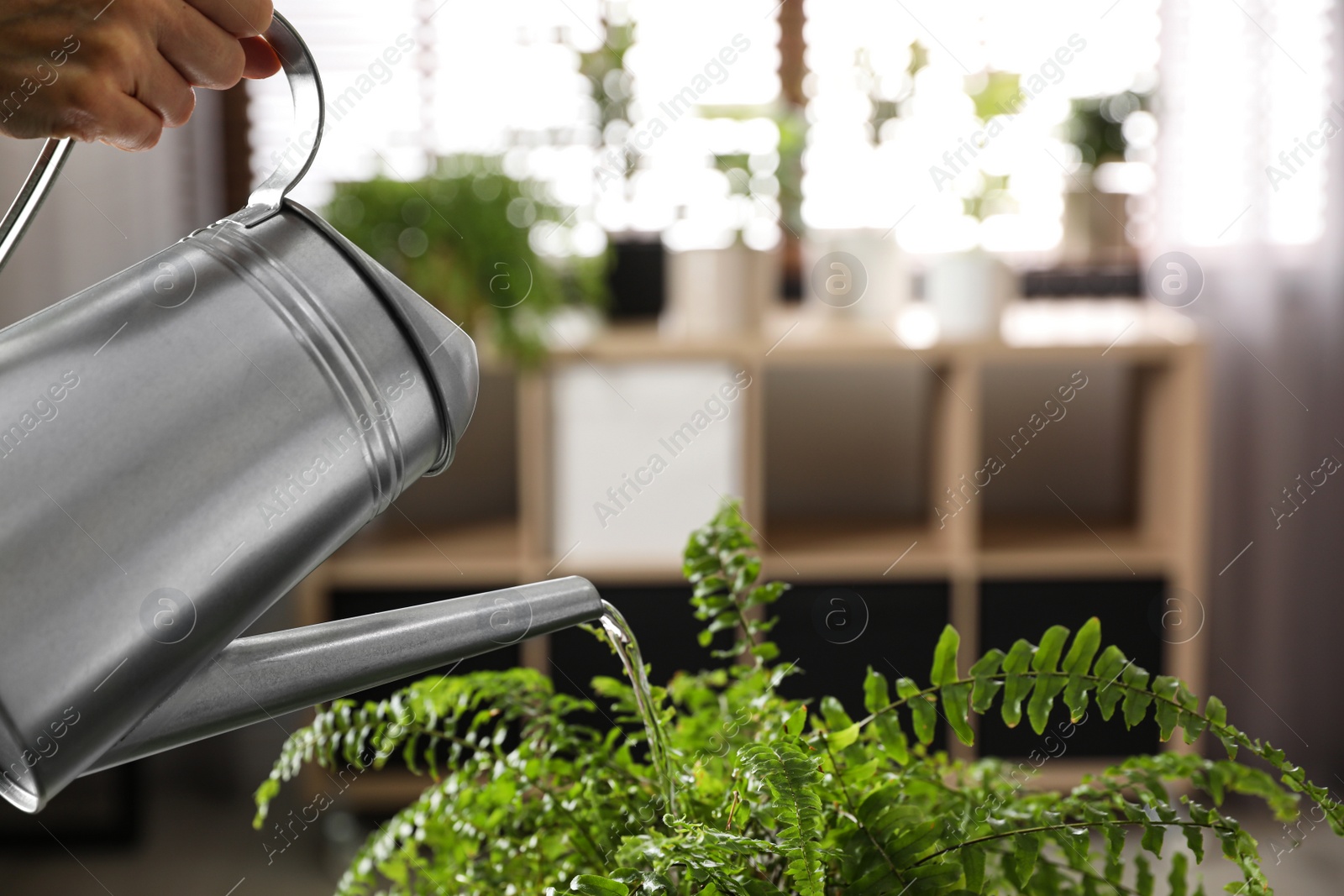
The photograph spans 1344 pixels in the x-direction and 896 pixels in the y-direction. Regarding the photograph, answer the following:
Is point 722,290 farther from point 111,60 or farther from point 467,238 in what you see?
point 111,60

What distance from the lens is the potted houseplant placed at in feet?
1.60

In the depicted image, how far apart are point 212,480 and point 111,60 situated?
0.18 metres

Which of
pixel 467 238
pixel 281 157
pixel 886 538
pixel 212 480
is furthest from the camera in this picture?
pixel 886 538

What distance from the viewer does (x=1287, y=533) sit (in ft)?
7.15

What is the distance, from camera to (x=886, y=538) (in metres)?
2.07

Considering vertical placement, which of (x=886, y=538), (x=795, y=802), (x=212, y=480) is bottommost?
(x=886, y=538)

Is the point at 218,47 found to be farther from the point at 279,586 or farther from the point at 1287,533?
the point at 1287,533

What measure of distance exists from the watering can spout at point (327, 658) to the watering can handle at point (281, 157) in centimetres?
17

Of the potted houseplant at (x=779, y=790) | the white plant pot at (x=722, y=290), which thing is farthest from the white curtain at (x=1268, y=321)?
the potted houseplant at (x=779, y=790)

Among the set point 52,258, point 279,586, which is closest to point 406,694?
point 279,586

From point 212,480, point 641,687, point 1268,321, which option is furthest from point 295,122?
point 1268,321

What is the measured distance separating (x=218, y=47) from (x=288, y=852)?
1.79 metres

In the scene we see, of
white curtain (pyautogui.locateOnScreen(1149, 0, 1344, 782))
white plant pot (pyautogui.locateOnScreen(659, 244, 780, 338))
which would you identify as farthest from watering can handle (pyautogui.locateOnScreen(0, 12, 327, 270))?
white curtain (pyautogui.locateOnScreen(1149, 0, 1344, 782))

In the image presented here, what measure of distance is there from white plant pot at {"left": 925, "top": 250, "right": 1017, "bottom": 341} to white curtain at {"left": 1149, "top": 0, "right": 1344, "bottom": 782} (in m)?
0.48
